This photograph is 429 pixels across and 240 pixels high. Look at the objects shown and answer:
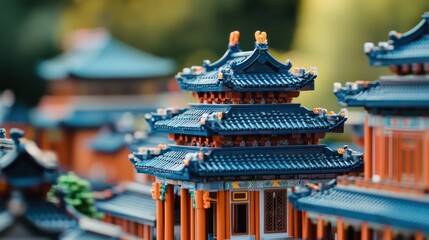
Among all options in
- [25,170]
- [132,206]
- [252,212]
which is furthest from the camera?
[132,206]

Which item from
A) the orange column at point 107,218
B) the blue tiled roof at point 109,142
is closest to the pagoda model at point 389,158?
the orange column at point 107,218

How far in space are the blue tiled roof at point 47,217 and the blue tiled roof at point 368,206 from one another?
262 inches

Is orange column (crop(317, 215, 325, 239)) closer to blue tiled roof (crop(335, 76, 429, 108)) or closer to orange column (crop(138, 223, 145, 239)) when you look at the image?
blue tiled roof (crop(335, 76, 429, 108))

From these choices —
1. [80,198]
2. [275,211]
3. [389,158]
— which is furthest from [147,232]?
[389,158]

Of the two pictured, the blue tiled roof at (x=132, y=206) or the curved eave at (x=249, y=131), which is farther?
the blue tiled roof at (x=132, y=206)

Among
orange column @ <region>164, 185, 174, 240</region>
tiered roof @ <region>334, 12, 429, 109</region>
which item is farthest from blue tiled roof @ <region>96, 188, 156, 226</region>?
tiered roof @ <region>334, 12, 429, 109</region>

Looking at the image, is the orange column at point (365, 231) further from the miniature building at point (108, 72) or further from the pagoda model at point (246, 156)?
the miniature building at point (108, 72)

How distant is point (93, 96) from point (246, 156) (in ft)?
151

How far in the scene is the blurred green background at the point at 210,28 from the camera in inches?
2648

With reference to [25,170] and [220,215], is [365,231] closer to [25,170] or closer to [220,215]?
[220,215]

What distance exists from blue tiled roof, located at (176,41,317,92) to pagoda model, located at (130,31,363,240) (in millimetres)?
29

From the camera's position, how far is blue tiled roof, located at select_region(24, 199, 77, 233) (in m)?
29.5

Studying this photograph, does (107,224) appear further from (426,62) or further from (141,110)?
(141,110)

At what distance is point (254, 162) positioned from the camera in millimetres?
36844
